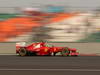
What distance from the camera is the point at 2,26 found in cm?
2602

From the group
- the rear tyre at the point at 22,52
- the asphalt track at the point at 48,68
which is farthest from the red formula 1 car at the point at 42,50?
the asphalt track at the point at 48,68

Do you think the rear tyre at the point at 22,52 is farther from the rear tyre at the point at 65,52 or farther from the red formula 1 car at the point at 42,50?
the rear tyre at the point at 65,52

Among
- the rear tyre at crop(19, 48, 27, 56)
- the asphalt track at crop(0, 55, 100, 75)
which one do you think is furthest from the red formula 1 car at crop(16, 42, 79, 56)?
the asphalt track at crop(0, 55, 100, 75)

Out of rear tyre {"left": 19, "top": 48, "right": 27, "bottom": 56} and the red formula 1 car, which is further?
rear tyre {"left": 19, "top": 48, "right": 27, "bottom": 56}

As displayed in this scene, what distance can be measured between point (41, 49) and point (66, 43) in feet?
11.4

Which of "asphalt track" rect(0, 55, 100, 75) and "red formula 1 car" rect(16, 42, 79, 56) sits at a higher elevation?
"asphalt track" rect(0, 55, 100, 75)

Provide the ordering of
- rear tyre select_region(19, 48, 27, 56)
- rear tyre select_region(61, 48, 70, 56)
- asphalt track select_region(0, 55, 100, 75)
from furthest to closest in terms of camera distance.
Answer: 1. rear tyre select_region(19, 48, 27, 56)
2. rear tyre select_region(61, 48, 70, 56)
3. asphalt track select_region(0, 55, 100, 75)

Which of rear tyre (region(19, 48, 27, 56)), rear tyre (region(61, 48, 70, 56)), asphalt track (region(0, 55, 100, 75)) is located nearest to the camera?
asphalt track (region(0, 55, 100, 75))

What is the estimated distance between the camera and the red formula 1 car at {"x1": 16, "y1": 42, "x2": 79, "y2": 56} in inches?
835

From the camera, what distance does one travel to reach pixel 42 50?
21719 millimetres

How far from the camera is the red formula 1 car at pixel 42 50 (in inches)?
835

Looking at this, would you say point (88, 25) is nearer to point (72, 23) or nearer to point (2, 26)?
point (72, 23)

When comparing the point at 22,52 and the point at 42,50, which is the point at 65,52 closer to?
the point at 42,50

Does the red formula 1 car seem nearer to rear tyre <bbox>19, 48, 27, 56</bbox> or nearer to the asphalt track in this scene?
rear tyre <bbox>19, 48, 27, 56</bbox>
